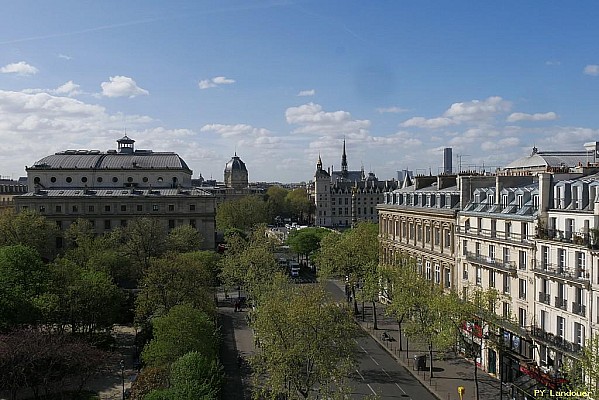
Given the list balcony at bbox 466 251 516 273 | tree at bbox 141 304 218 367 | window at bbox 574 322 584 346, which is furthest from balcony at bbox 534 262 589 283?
tree at bbox 141 304 218 367

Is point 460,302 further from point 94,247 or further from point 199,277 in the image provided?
point 94,247

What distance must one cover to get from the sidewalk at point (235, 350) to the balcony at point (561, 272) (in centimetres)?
2396

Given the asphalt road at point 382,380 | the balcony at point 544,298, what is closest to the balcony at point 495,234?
the balcony at point 544,298

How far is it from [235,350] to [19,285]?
20.7m

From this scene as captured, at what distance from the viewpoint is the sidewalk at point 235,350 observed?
46.1m

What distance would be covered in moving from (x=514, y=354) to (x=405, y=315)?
1099cm

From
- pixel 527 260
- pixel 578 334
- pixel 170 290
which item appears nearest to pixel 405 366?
pixel 527 260

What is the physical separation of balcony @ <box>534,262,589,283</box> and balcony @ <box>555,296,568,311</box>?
169 cm

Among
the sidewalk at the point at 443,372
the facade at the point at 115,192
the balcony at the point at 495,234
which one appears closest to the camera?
the sidewalk at the point at 443,372

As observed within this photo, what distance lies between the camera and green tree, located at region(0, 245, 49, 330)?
4728 centimetres

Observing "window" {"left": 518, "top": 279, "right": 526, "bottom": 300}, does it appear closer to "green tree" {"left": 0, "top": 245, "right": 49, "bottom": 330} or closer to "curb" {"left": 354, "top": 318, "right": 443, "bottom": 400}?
"curb" {"left": 354, "top": 318, "right": 443, "bottom": 400}

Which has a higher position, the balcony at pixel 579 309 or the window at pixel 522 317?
the balcony at pixel 579 309

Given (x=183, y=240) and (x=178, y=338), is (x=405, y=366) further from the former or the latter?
(x=183, y=240)

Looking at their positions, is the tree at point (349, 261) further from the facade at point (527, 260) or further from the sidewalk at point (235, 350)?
the sidewalk at point (235, 350)
